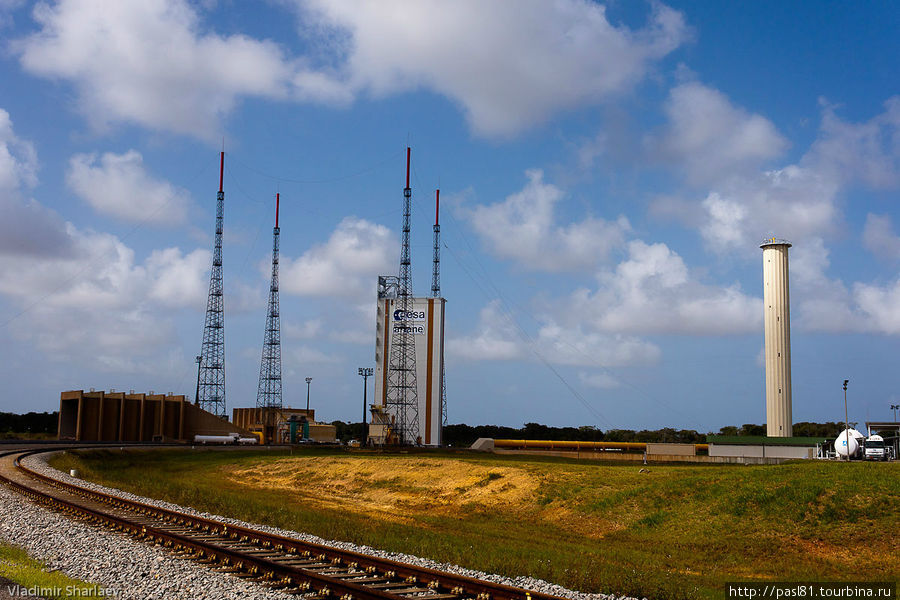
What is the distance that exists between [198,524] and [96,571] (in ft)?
23.0

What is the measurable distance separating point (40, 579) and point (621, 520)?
72.2 feet

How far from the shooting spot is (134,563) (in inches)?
699

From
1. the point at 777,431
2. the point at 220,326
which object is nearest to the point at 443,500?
the point at 777,431

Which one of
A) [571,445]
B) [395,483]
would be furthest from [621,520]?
[571,445]

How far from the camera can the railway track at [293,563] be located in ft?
48.5

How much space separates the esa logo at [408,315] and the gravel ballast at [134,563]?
88754 millimetres

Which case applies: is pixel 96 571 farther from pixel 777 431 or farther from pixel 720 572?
pixel 777 431

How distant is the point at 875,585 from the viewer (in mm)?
19484

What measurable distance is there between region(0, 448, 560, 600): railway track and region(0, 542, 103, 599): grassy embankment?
9.85 ft

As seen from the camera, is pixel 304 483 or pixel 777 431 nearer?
pixel 304 483

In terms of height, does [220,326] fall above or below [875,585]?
above

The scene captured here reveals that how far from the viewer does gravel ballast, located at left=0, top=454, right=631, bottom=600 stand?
49.9ft

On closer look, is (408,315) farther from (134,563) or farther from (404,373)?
(134,563)

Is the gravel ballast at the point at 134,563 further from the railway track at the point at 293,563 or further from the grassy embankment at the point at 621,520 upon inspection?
the grassy embankment at the point at 621,520
